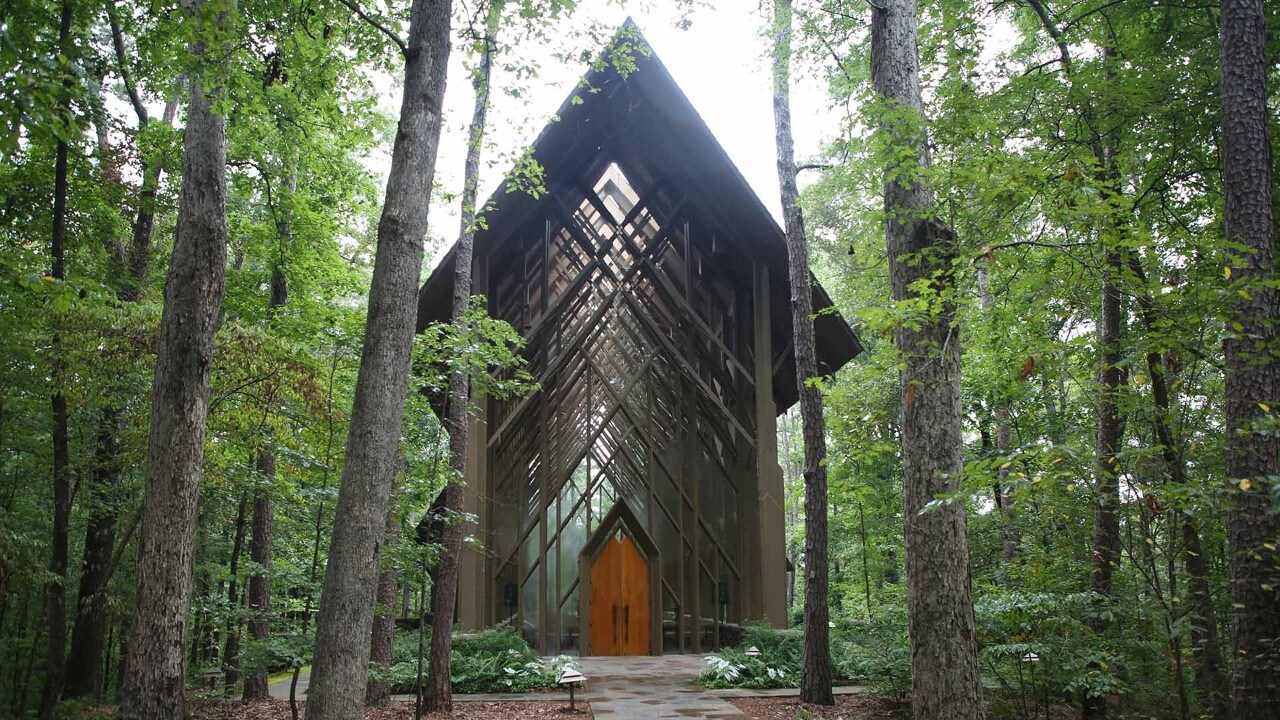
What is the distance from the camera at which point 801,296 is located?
9656 mm

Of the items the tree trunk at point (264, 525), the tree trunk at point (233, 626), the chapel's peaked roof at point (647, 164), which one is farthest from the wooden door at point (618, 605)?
the tree trunk at point (233, 626)

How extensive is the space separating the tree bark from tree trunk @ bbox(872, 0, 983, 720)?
448cm

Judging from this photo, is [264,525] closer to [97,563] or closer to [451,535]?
[97,563]

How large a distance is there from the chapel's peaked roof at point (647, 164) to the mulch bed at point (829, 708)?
201 inches

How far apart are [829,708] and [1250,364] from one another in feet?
18.6

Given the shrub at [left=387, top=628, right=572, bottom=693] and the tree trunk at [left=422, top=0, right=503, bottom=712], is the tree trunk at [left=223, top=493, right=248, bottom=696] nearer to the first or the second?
the shrub at [left=387, top=628, right=572, bottom=693]

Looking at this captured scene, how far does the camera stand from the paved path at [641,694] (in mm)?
8172

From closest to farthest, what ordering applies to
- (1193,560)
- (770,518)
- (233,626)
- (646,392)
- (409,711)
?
(1193,560) → (233,626) → (409,711) → (770,518) → (646,392)

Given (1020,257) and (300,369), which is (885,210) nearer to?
(1020,257)

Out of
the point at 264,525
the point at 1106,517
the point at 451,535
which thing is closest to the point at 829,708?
the point at 1106,517

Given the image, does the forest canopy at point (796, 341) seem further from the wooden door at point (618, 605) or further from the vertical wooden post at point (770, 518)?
the wooden door at point (618, 605)

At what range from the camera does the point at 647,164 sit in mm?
14047

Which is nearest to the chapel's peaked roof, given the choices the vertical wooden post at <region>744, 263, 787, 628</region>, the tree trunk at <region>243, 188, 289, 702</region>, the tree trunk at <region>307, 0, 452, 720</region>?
the vertical wooden post at <region>744, 263, 787, 628</region>

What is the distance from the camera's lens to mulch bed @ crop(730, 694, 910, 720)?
8.02 meters
